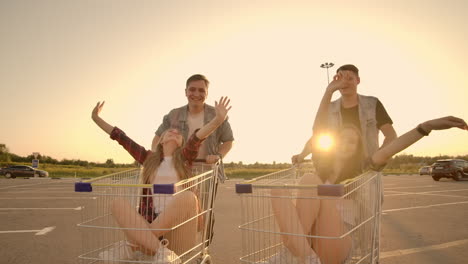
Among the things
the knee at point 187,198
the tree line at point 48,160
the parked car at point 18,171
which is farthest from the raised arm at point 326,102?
the tree line at point 48,160

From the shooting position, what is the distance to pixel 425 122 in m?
2.49

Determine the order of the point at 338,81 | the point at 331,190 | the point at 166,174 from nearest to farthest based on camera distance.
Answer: the point at 331,190 < the point at 338,81 < the point at 166,174

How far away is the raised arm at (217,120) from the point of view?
3434 mm

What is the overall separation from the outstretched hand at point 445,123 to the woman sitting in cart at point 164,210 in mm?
1674

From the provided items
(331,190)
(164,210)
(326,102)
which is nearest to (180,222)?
(164,210)

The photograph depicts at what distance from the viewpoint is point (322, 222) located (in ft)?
8.23

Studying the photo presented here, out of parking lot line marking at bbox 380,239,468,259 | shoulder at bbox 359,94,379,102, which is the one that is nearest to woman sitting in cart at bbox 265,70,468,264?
shoulder at bbox 359,94,379,102

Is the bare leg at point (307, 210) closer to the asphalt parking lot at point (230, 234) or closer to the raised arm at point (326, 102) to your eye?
the raised arm at point (326, 102)

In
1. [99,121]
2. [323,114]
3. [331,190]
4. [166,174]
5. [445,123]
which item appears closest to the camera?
[331,190]

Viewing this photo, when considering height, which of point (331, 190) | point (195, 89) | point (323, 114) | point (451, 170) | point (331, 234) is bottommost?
point (451, 170)

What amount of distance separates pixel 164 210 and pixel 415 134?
6.16ft

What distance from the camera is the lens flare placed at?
320 centimetres

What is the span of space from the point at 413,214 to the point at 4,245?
7.60m

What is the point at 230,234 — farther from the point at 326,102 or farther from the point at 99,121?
the point at 326,102
